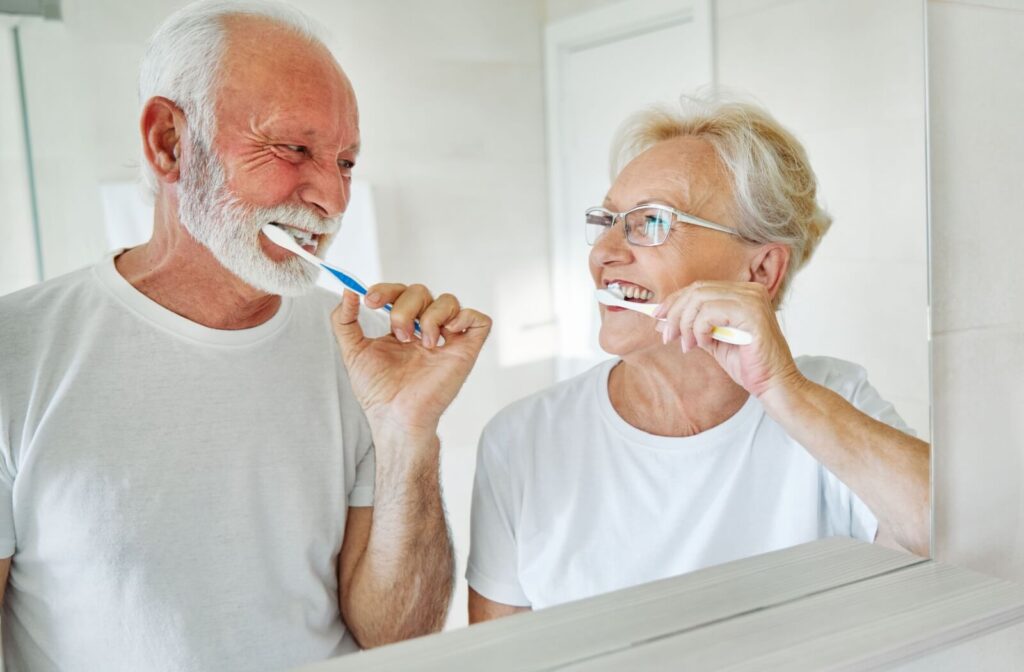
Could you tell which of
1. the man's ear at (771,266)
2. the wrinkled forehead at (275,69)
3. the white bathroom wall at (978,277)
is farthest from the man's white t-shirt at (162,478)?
the white bathroom wall at (978,277)

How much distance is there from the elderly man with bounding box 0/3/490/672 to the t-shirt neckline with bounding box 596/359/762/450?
14 cm

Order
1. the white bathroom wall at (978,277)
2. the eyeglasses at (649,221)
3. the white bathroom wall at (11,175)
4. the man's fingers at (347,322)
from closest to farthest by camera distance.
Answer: the white bathroom wall at (11,175), the man's fingers at (347,322), the eyeglasses at (649,221), the white bathroom wall at (978,277)

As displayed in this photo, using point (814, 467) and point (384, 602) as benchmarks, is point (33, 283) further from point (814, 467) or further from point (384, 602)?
point (814, 467)

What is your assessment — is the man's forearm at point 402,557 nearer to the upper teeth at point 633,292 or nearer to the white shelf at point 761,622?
the white shelf at point 761,622

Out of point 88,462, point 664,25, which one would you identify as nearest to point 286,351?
A: point 88,462

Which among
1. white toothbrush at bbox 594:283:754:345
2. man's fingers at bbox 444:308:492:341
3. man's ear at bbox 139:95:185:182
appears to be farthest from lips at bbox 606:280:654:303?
man's ear at bbox 139:95:185:182

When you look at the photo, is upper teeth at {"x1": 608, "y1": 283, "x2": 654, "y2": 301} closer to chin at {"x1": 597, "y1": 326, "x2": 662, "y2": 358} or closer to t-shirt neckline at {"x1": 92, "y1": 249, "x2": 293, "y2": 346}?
chin at {"x1": 597, "y1": 326, "x2": 662, "y2": 358}

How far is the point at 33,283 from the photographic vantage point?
546 millimetres

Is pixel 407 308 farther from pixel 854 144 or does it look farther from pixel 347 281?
pixel 854 144

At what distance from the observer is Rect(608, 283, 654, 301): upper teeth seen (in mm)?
745

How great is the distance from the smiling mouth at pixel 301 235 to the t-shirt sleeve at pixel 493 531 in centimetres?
18

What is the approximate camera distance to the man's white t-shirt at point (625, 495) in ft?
2.34

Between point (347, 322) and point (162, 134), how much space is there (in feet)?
0.53

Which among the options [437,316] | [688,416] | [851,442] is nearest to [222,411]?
[437,316]
